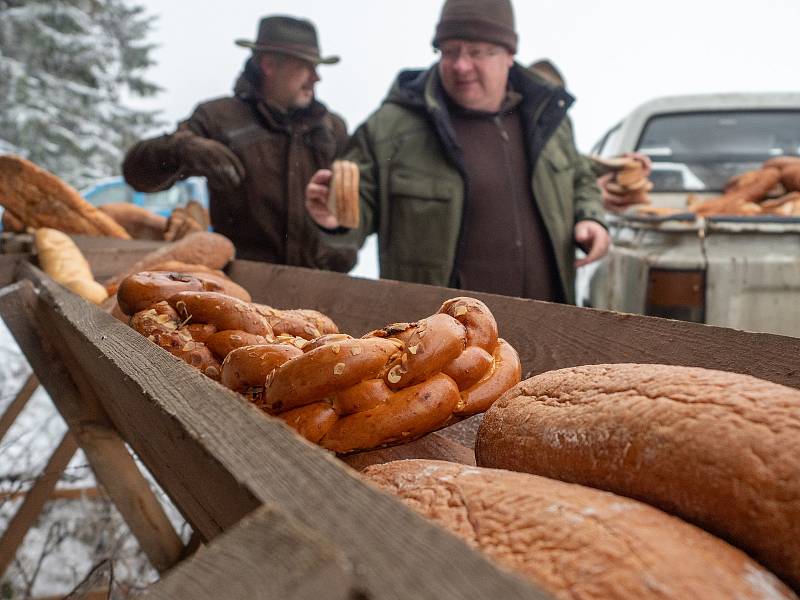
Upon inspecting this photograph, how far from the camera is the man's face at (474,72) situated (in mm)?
3359

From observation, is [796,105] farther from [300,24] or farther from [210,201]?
[210,201]

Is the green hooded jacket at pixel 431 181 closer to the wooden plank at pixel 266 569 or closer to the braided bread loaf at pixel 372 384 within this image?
the braided bread loaf at pixel 372 384

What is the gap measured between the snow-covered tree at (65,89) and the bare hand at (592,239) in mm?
14999

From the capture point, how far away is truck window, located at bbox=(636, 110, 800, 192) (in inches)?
206

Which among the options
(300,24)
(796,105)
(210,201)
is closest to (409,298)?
(210,201)

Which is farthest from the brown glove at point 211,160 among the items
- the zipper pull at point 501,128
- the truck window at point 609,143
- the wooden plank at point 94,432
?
the truck window at point 609,143

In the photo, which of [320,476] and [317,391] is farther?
[317,391]

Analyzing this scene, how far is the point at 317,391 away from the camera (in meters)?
1.06

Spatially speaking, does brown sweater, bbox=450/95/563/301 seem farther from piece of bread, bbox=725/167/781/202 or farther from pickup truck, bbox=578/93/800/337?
piece of bread, bbox=725/167/781/202

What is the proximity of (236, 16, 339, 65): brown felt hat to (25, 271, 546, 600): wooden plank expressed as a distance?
3690 mm

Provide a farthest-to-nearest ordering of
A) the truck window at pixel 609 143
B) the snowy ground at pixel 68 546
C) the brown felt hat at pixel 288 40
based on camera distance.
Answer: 1. the truck window at pixel 609 143
2. the brown felt hat at pixel 288 40
3. the snowy ground at pixel 68 546

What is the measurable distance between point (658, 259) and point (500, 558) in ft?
8.81

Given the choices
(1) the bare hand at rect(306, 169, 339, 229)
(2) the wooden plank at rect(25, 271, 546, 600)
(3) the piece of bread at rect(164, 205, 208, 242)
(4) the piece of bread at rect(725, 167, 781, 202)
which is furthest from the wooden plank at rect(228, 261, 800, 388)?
(4) the piece of bread at rect(725, 167, 781, 202)

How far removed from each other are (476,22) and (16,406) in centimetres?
292
